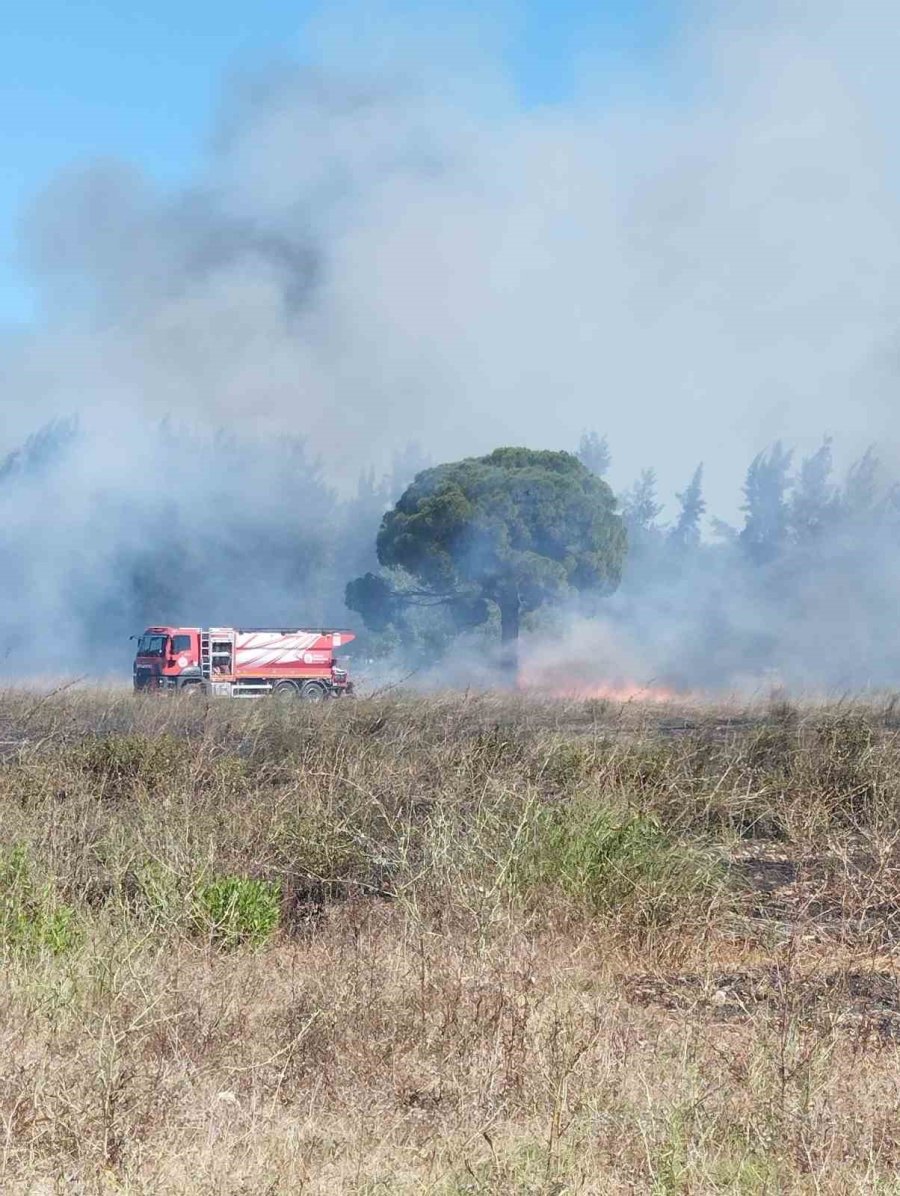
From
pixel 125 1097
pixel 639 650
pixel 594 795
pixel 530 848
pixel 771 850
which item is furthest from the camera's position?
Result: pixel 639 650

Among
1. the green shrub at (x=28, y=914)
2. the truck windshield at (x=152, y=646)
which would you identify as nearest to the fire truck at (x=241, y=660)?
the truck windshield at (x=152, y=646)

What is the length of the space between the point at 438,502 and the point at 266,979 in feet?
131

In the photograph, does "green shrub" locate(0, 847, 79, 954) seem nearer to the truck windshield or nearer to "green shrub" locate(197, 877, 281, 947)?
"green shrub" locate(197, 877, 281, 947)

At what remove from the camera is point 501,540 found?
4519cm

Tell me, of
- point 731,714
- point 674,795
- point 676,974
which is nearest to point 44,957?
point 676,974

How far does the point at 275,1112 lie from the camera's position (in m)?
4.67

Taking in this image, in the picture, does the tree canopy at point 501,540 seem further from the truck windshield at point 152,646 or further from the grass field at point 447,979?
the grass field at point 447,979

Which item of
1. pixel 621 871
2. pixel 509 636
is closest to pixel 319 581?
pixel 509 636

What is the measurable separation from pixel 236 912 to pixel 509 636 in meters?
39.6

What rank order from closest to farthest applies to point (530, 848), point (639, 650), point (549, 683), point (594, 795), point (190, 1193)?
point (190, 1193), point (530, 848), point (594, 795), point (549, 683), point (639, 650)

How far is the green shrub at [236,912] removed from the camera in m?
7.15

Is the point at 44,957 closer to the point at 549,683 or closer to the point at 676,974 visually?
the point at 676,974

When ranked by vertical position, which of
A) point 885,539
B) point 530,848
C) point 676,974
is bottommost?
point 676,974

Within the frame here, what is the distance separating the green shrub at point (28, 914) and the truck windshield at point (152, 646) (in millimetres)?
27720
